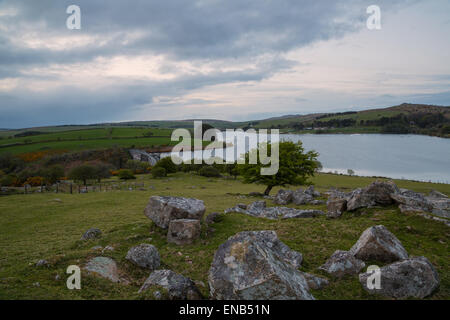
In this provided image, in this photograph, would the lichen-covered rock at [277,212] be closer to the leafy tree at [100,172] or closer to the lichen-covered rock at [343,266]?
the lichen-covered rock at [343,266]

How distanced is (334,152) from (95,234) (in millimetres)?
121689

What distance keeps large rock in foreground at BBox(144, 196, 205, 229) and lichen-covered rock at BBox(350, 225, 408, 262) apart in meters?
6.69

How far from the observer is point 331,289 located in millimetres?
6969

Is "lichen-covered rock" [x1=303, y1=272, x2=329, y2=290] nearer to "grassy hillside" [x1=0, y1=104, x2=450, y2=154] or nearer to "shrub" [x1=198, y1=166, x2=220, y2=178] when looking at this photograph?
"shrub" [x1=198, y1=166, x2=220, y2=178]

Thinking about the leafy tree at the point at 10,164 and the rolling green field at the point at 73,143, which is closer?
the leafy tree at the point at 10,164

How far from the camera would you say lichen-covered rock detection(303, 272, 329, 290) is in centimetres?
695

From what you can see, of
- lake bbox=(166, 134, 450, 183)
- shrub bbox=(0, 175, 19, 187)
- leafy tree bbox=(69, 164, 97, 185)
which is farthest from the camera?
lake bbox=(166, 134, 450, 183)

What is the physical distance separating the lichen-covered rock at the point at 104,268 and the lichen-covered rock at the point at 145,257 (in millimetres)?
596

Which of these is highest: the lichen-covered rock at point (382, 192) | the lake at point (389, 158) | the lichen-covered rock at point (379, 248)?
the lichen-covered rock at point (382, 192)

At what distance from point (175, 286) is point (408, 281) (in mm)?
5851

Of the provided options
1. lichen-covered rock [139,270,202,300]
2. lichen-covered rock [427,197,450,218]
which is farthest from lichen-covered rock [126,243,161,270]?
lichen-covered rock [427,197,450,218]

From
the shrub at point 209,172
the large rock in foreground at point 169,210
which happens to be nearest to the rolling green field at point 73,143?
the shrub at point 209,172

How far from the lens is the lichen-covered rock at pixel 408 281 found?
6.52 metres
